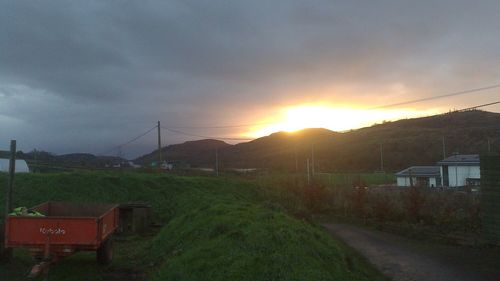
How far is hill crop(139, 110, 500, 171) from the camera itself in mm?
102688

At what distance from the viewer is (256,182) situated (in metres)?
35.0

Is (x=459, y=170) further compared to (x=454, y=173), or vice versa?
(x=454, y=173)

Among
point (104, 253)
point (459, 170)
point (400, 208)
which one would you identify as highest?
point (459, 170)

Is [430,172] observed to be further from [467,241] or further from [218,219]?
[218,219]

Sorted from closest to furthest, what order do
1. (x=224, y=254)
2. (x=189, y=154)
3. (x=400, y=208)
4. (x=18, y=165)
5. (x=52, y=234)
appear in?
(x=224, y=254)
(x=52, y=234)
(x=400, y=208)
(x=18, y=165)
(x=189, y=154)

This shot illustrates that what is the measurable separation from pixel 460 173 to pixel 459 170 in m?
0.33

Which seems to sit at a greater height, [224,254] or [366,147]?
[366,147]

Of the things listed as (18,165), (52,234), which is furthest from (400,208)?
(18,165)

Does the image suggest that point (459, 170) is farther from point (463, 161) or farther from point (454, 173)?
point (454, 173)

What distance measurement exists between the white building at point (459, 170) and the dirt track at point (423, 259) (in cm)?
3560

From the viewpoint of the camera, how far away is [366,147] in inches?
4779

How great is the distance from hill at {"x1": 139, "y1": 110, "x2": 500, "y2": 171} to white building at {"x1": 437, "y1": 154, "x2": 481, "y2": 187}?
94.0 feet

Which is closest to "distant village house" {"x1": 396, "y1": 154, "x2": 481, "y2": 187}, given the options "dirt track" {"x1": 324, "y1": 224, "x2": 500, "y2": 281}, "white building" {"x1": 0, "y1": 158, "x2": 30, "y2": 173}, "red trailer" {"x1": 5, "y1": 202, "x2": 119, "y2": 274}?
"dirt track" {"x1": 324, "y1": 224, "x2": 500, "y2": 281}

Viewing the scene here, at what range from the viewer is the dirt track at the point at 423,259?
12000mm
